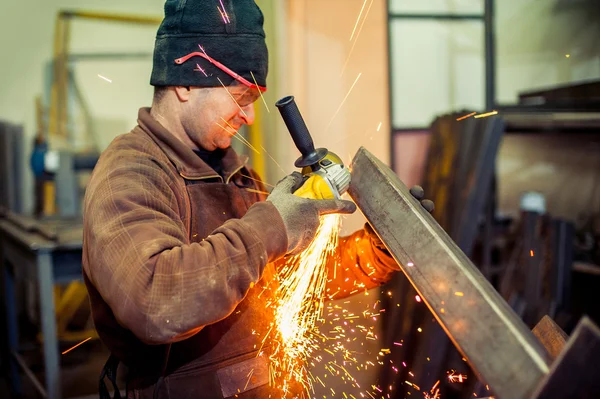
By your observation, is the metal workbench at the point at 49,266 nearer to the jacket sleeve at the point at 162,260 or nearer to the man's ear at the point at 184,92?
the man's ear at the point at 184,92

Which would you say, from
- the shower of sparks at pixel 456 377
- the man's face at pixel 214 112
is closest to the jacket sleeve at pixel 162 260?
the man's face at pixel 214 112

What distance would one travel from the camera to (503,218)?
462 centimetres

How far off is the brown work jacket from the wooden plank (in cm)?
46

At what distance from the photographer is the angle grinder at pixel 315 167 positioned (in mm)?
1497

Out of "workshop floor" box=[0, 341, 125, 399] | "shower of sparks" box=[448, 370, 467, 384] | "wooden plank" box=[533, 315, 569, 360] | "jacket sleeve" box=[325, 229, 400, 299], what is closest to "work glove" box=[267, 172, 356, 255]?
"jacket sleeve" box=[325, 229, 400, 299]

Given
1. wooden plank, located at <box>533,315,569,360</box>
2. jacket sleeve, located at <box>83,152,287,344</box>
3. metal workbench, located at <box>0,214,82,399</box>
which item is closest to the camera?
jacket sleeve, located at <box>83,152,287,344</box>

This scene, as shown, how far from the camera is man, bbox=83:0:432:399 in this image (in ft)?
4.13

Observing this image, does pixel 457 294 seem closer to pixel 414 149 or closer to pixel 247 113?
pixel 247 113

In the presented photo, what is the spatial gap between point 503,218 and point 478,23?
1.49 metres

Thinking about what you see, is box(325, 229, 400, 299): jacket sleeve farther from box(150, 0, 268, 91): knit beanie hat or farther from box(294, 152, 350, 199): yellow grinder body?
box(150, 0, 268, 91): knit beanie hat

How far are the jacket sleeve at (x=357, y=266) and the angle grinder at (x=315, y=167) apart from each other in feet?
1.09

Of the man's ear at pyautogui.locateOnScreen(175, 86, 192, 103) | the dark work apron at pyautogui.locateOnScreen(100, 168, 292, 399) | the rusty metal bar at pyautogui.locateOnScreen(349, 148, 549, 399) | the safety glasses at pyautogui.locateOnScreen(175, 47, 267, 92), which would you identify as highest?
the safety glasses at pyautogui.locateOnScreen(175, 47, 267, 92)

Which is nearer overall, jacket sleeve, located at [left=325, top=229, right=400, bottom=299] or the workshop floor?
jacket sleeve, located at [left=325, top=229, right=400, bottom=299]

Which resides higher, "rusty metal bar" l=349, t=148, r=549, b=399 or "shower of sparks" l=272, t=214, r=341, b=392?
"rusty metal bar" l=349, t=148, r=549, b=399
